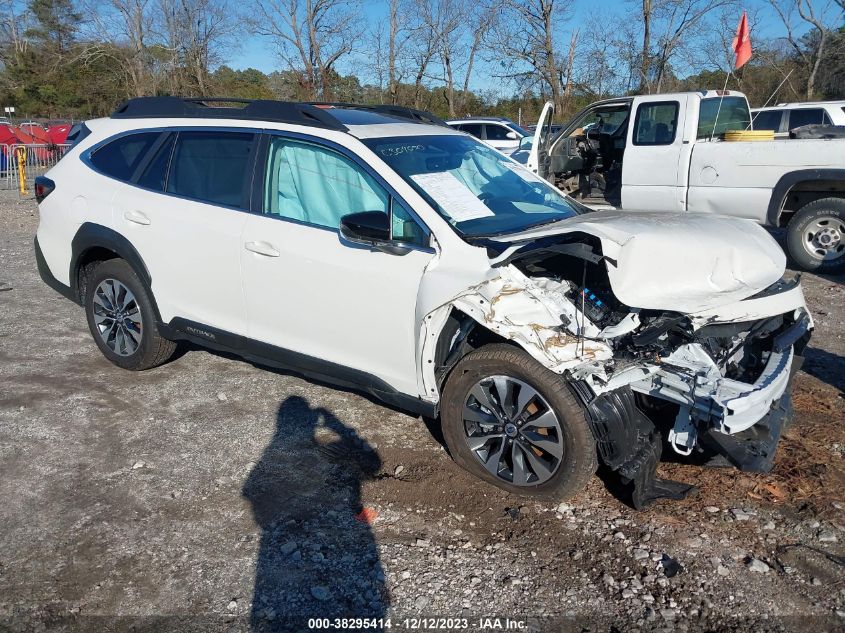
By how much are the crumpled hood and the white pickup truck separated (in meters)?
3.70

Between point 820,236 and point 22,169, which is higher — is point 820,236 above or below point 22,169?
below

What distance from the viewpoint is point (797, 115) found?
12352 mm

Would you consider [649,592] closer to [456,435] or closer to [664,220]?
[456,435]

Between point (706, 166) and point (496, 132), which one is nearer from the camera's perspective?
point (706, 166)

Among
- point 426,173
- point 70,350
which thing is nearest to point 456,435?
point 426,173

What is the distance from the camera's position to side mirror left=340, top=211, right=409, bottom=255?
12.2 ft

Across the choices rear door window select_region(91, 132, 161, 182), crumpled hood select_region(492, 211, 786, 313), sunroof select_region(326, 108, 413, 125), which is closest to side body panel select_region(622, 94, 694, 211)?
sunroof select_region(326, 108, 413, 125)

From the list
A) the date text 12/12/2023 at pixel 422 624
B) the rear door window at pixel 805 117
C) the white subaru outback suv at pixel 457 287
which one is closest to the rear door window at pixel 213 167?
the white subaru outback suv at pixel 457 287

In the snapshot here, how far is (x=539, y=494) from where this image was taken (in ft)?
11.8

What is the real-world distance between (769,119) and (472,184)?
10531mm

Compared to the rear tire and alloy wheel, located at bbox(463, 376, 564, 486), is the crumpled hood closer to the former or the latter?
alloy wheel, located at bbox(463, 376, 564, 486)

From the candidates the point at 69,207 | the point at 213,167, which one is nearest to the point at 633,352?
the point at 213,167

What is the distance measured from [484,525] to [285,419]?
5.63 ft

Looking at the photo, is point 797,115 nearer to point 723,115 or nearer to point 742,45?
point 723,115
